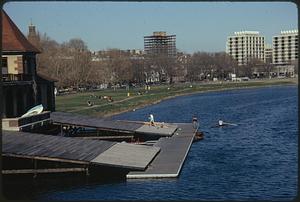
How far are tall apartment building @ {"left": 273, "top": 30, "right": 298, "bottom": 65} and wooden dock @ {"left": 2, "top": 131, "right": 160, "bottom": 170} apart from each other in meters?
151

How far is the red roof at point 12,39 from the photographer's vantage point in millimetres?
36134

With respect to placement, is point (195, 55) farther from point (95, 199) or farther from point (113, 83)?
point (95, 199)

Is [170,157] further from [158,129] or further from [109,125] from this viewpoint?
[158,129]

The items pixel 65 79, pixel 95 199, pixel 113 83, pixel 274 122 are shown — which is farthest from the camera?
pixel 113 83

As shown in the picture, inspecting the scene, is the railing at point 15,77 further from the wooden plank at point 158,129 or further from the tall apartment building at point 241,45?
the tall apartment building at point 241,45

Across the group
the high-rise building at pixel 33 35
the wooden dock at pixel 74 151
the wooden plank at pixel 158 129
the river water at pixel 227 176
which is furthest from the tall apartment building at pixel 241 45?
the wooden dock at pixel 74 151

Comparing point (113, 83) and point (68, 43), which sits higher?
point (68, 43)

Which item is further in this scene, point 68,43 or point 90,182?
point 68,43

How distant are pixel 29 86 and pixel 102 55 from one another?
96037 millimetres

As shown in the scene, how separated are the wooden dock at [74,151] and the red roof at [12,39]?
12586mm

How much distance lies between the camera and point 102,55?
132m

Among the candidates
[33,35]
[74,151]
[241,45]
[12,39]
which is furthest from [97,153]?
[241,45]

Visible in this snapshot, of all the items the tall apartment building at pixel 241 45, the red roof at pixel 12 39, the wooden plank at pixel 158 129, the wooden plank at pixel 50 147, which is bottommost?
the wooden plank at pixel 158 129

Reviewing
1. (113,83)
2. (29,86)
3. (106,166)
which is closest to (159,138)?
(29,86)
